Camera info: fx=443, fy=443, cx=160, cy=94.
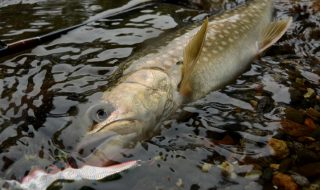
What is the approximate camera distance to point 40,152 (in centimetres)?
363

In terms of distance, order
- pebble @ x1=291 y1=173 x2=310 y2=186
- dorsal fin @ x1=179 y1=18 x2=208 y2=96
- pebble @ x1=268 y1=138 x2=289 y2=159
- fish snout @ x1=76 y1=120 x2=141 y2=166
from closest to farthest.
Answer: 1. fish snout @ x1=76 y1=120 x2=141 y2=166
2. pebble @ x1=291 y1=173 x2=310 y2=186
3. pebble @ x1=268 y1=138 x2=289 y2=159
4. dorsal fin @ x1=179 y1=18 x2=208 y2=96

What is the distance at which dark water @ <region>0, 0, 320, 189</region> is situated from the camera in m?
3.62

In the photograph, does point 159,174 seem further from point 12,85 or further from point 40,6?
point 40,6

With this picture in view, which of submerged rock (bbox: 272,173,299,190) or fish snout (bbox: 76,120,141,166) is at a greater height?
fish snout (bbox: 76,120,141,166)

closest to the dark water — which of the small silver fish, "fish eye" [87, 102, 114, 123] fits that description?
the small silver fish

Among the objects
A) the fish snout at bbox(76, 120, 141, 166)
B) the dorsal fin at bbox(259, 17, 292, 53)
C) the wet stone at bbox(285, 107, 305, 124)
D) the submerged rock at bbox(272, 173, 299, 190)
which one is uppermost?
the dorsal fin at bbox(259, 17, 292, 53)

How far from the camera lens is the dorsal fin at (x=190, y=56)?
433 centimetres

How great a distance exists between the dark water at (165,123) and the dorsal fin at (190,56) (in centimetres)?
20

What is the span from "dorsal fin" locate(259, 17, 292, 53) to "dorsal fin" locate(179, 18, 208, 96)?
169 centimetres

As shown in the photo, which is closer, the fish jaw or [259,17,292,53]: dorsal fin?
the fish jaw

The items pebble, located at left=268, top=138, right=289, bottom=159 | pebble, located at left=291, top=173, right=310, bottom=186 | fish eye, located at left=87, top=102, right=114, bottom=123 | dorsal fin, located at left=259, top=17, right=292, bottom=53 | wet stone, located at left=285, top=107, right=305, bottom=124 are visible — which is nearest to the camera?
pebble, located at left=291, top=173, right=310, bottom=186

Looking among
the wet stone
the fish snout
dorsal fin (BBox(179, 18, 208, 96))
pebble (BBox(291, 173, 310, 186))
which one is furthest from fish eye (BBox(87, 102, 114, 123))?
the wet stone

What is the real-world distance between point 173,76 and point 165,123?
58 centimetres

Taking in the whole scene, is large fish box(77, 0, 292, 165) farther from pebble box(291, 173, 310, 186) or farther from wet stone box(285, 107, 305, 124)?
pebble box(291, 173, 310, 186)
